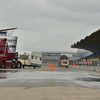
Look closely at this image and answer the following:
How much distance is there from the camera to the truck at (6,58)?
106ft

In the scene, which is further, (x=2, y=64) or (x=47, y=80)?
(x=2, y=64)

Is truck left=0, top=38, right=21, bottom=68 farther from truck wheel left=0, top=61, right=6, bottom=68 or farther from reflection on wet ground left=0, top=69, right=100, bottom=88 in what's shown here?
reflection on wet ground left=0, top=69, right=100, bottom=88

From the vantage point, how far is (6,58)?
33031 mm

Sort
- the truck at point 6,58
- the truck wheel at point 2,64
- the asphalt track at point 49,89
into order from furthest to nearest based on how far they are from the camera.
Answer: the truck wheel at point 2,64, the truck at point 6,58, the asphalt track at point 49,89

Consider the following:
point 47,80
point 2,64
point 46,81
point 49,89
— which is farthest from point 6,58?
point 49,89

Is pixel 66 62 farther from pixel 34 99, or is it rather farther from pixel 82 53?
pixel 82 53

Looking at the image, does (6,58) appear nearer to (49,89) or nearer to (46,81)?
(46,81)

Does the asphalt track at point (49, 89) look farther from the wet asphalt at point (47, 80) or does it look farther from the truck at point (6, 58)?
the truck at point (6, 58)

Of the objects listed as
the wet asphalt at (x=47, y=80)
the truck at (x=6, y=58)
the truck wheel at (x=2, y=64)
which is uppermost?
the truck at (x=6, y=58)

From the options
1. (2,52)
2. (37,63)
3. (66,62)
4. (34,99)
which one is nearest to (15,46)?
(66,62)

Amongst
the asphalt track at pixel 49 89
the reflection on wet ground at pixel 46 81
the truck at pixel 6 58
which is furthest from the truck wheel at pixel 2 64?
the asphalt track at pixel 49 89

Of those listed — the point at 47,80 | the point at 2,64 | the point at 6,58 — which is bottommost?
the point at 47,80

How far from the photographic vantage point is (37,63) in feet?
128

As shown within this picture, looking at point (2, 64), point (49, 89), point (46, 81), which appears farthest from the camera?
point (2, 64)
